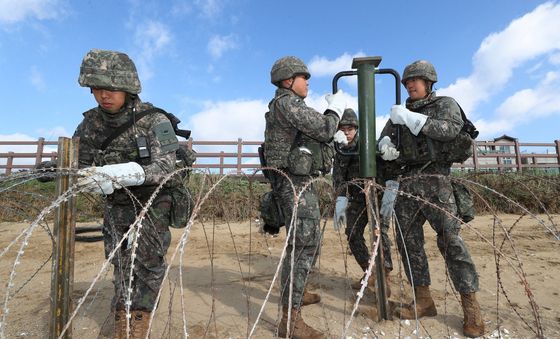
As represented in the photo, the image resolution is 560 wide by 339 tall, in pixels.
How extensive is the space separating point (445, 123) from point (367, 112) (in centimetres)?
63

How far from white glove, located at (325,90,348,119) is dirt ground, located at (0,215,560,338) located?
113cm

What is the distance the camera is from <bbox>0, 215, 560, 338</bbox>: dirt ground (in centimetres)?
282

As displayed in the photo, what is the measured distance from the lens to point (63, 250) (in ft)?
6.00

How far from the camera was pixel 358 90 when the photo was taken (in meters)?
2.75

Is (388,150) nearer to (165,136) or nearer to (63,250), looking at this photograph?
(165,136)

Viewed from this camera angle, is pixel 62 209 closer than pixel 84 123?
Yes

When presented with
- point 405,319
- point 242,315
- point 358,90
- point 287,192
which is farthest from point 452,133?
point 242,315

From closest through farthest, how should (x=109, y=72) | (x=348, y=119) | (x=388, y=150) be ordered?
(x=109, y=72)
(x=388, y=150)
(x=348, y=119)

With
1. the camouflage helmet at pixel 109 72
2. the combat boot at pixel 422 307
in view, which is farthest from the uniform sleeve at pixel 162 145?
the combat boot at pixel 422 307

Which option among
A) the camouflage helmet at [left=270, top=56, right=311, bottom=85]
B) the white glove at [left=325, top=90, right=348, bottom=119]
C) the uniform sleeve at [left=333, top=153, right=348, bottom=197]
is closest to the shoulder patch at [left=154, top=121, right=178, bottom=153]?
the camouflage helmet at [left=270, top=56, right=311, bottom=85]

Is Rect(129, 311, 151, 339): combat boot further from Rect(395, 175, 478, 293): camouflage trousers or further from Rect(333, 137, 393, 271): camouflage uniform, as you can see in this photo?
Rect(333, 137, 393, 271): camouflage uniform

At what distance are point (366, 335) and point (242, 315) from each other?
3.53 ft

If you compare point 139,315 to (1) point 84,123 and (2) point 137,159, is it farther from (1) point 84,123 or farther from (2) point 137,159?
(1) point 84,123

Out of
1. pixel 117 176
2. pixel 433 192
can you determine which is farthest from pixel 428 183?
pixel 117 176
